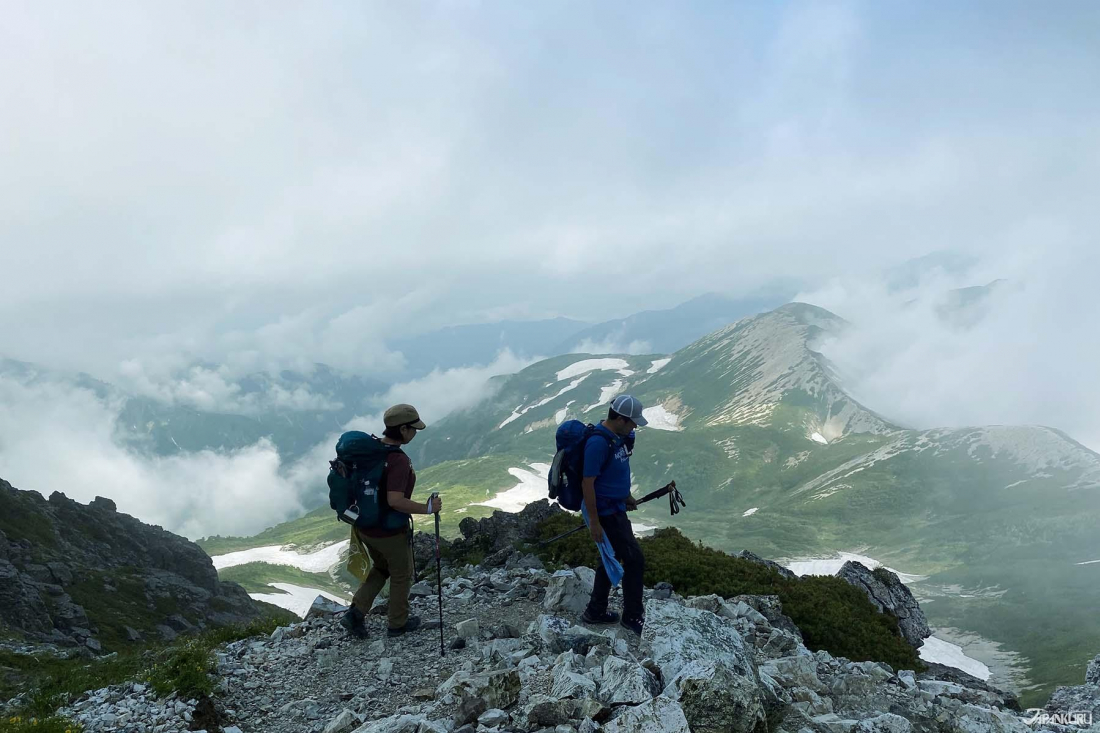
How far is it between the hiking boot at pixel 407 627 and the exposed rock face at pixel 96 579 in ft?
112

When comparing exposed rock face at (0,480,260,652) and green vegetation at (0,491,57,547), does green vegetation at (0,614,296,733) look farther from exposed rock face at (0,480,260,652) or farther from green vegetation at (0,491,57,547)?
green vegetation at (0,491,57,547)

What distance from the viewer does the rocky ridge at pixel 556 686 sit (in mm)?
8578

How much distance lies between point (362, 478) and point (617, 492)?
15.0 feet

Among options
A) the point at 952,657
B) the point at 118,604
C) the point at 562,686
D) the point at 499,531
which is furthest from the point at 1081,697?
the point at 952,657

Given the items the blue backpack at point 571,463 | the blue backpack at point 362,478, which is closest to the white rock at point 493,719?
the blue backpack at point 571,463

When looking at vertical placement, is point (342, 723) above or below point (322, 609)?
below

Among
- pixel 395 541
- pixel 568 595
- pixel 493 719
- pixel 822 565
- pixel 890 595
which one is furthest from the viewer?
pixel 822 565

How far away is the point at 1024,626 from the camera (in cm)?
15062

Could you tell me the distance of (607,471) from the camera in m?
11.7

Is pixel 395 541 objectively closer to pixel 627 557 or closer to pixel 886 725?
pixel 627 557

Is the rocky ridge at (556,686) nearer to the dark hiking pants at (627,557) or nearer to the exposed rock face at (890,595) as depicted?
the dark hiking pants at (627,557)

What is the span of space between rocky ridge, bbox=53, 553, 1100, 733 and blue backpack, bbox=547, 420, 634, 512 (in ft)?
7.89

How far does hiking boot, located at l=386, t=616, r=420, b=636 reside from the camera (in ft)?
42.4

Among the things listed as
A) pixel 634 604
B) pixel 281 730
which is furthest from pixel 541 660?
pixel 281 730
